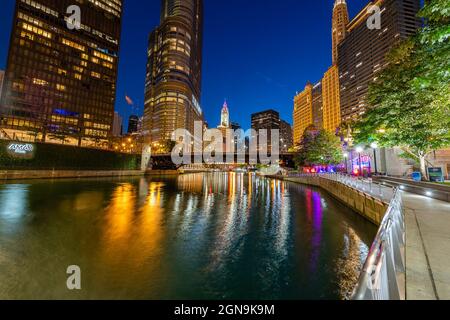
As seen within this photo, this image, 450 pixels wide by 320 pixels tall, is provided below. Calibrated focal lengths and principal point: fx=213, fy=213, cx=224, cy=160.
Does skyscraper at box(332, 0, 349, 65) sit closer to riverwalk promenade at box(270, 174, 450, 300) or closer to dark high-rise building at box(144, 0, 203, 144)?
dark high-rise building at box(144, 0, 203, 144)

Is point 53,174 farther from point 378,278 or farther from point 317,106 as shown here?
point 317,106

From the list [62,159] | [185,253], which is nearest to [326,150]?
[185,253]

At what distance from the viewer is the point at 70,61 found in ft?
341

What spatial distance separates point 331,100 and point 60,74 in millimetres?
178544

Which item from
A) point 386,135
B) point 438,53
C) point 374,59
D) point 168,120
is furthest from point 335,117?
point 438,53

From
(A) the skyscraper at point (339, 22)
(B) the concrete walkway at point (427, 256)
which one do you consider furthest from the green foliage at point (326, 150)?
(A) the skyscraper at point (339, 22)

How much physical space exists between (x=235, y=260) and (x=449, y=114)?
18438mm

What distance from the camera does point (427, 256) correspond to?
545 centimetres

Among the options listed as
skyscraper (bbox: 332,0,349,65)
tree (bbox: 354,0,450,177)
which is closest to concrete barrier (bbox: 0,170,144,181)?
tree (bbox: 354,0,450,177)

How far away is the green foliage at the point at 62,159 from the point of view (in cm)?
4197

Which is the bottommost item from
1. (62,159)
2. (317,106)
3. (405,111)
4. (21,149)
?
(62,159)

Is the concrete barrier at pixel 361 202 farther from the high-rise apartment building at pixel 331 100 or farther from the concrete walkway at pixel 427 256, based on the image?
the high-rise apartment building at pixel 331 100

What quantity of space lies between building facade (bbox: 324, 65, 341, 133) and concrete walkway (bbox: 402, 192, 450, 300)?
17189cm

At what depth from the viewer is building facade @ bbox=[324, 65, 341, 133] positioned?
166000 millimetres
